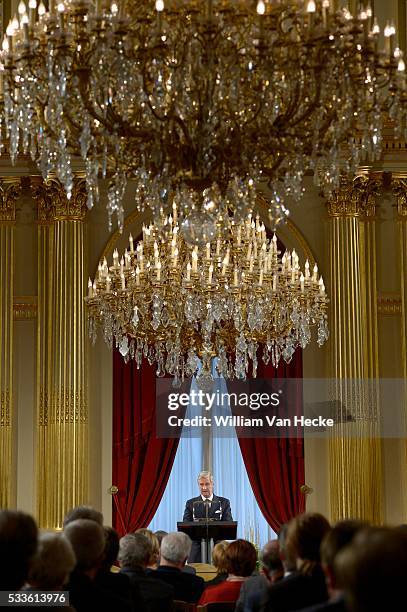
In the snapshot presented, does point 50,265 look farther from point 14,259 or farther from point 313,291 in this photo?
point 313,291

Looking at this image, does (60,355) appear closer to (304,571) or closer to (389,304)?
(389,304)

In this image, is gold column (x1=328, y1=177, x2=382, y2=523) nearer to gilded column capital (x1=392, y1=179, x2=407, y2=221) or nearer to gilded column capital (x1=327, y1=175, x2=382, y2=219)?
gilded column capital (x1=327, y1=175, x2=382, y2=219)

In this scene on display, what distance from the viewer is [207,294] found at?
900 centimetres

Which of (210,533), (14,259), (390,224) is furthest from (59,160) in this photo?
(390,224)

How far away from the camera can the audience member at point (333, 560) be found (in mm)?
2971

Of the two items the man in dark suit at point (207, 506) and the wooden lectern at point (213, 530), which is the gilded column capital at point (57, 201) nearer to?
the man in dark suit at point (207, 506)

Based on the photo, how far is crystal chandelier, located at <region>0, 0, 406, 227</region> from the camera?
5797 mm

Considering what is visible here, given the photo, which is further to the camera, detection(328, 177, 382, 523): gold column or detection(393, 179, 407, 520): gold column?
detection(393, 179, 407, 520): gold column

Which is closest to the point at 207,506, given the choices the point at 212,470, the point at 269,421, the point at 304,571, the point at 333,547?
the point at 212,470

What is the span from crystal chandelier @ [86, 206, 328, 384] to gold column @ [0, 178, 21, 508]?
1.40m

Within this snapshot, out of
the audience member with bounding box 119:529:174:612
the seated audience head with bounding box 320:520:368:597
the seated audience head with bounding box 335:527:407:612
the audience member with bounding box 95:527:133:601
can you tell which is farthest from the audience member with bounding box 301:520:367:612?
the audience member with bounding box 119:529:174:612

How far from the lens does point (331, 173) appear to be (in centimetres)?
652

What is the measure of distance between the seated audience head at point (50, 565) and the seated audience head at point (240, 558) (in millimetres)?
2232

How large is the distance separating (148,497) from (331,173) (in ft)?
18.0
